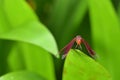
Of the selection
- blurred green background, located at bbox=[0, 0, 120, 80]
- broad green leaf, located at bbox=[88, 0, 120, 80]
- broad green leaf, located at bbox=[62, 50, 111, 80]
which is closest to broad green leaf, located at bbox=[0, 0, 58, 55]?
blurred green background, located at bbox=[0, 0, 120, 80]

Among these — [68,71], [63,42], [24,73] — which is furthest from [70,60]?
[63,42]

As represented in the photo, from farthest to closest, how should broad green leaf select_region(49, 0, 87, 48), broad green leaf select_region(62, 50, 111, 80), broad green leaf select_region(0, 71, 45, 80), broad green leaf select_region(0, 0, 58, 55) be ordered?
1. broad green leaf select_region(49, 0, 87, 48)
2. broad green leaf select_region(0, 0, 58, 55)
3. broad green leaf select_region(0, 71, 45, 80)
4. broad green leaf select_region(62, 50, 111, 80)

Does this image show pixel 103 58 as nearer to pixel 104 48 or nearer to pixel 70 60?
pixel 104 48

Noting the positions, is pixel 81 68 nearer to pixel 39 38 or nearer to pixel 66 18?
pixel 39 38

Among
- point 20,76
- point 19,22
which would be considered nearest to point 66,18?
point 19,22

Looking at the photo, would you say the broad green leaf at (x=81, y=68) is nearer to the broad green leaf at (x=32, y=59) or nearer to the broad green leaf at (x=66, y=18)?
the broad green leaf at (x=32, y=59)

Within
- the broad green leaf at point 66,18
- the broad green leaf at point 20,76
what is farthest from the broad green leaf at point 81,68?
the broad green leaf at point 66,18

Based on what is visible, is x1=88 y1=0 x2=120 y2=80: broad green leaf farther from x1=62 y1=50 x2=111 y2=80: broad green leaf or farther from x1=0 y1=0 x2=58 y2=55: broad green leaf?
x1=62 y1=50 x2=111 y2=80: broad green leaf
